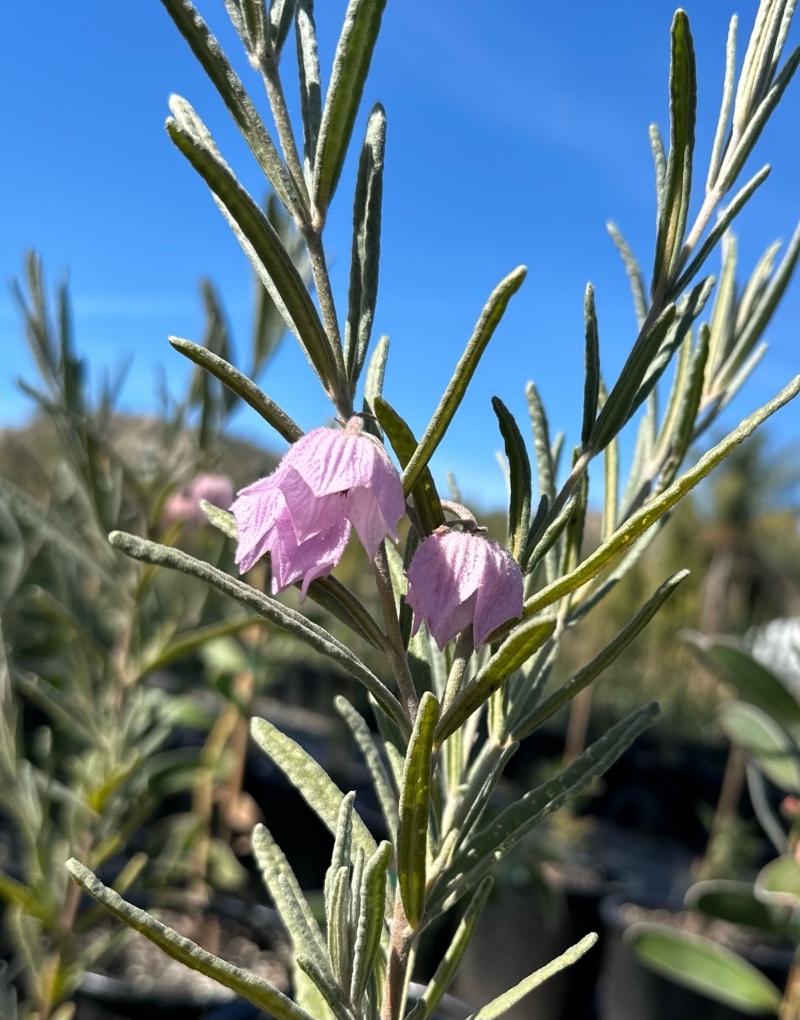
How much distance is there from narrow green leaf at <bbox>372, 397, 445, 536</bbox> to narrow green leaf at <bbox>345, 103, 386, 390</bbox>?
49mm

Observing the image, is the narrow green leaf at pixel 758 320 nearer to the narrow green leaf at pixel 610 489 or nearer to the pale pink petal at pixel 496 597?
the narrow green leaf at pixel 610 489

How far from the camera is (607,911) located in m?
2.23

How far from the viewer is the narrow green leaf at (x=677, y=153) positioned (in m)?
0.39

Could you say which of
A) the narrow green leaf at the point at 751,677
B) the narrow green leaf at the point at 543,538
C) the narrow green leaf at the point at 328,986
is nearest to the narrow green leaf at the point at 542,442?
the narrow green leaf at the point at 543,538

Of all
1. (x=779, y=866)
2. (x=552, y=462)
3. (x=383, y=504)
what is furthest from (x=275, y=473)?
(x=779, y=866)

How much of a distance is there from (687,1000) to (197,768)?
128 cm

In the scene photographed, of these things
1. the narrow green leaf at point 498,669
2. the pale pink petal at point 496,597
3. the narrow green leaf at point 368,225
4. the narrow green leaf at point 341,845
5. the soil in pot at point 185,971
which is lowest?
the soil in pot at point 185,971

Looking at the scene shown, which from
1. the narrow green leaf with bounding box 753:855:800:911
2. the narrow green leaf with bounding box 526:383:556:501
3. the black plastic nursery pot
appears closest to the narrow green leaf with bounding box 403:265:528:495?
the narrow green leaf with bounding box 526:383:556:501

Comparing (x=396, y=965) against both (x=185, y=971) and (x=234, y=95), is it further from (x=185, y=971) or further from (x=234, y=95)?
(x=185, y=971)

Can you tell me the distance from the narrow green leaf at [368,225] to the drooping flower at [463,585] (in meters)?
0.10

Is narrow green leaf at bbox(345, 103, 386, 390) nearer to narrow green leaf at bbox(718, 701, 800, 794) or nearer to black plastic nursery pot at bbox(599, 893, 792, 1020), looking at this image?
narrow green leaf at bbox(718, 701, 800, 794)

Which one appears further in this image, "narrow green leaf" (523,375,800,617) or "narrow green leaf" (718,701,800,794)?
"narrow green leaf" (718,701,800,794)

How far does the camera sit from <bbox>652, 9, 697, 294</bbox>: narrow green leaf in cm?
39

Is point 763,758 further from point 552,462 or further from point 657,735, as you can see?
point 657,735
